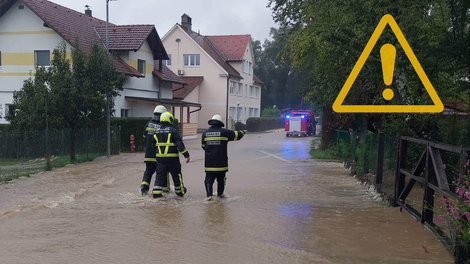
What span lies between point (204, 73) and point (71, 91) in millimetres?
28525

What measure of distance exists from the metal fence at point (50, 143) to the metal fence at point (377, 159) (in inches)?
392

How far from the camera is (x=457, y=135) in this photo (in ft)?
32.5

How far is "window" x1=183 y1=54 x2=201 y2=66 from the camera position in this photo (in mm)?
43594

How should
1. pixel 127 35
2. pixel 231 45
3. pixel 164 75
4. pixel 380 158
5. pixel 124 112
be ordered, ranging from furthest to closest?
pixel 231 45 < pixel 164 75 < pixel 124 112 < pixel 127 35 < pixel 380 158

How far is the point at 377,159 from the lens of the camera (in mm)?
10031

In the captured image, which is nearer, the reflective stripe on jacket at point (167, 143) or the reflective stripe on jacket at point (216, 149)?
the reflective stripe on jacket at point (216, 149)

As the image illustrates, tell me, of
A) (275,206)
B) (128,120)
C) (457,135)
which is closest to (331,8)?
(457,135)

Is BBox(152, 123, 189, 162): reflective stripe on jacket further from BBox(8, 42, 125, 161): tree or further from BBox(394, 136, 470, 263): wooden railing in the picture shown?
→ BBox(8, 42, 125, 161): tree

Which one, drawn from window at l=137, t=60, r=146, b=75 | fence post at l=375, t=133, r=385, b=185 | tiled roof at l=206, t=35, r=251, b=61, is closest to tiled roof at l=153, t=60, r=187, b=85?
window at l=137, t=60, r=146, b=75

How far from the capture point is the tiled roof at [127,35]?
25.3 metres

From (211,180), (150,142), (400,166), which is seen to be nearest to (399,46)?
(400,166)

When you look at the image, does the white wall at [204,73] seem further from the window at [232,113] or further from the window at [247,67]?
the window at [247,67]

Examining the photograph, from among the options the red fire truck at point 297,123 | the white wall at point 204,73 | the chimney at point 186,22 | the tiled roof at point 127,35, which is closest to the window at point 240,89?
the white wall at point 204,73

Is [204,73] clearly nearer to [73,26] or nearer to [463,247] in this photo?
[73,26]
